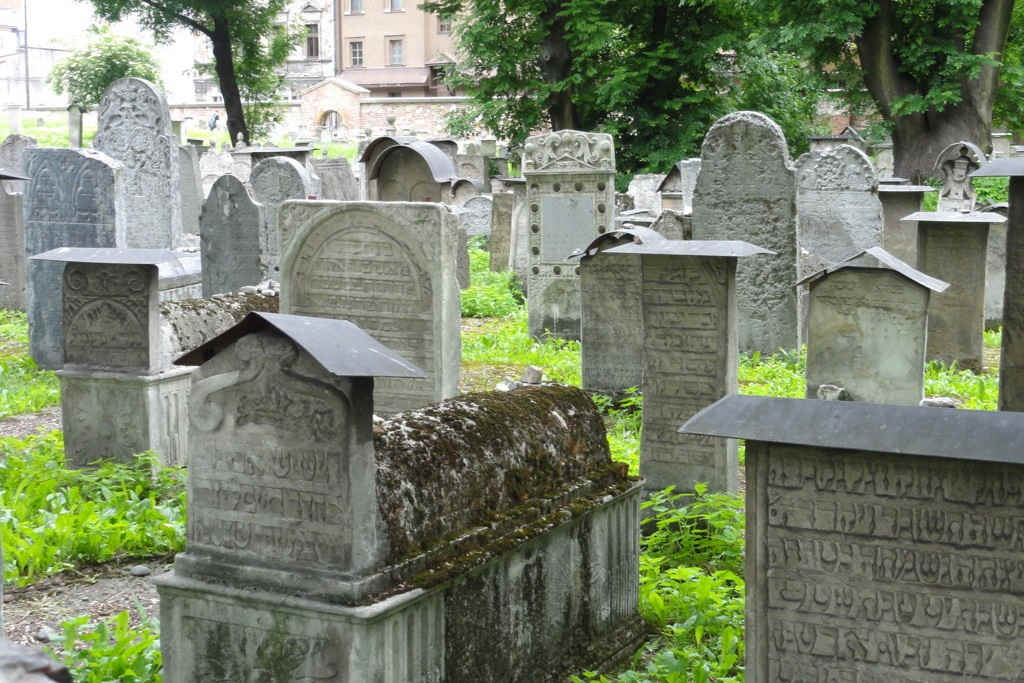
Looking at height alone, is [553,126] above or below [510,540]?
above

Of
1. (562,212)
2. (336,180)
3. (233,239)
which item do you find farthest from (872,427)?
(336,180)

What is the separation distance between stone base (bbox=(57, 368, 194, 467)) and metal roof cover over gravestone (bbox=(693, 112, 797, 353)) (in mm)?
5621

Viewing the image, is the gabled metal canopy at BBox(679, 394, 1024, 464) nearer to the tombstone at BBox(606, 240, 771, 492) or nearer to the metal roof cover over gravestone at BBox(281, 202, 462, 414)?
the tombstone at BBox(606, 240, 771, 492)

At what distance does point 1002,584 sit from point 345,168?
77.1ft

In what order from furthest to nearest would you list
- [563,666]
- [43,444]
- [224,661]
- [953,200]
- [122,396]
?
1. [953,200]
2. [43,444]
3. [122,396]
4. [563,666]
5. [224,661]

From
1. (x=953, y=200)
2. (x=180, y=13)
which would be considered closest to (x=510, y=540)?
(x=953, y=200)

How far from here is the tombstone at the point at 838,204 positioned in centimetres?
1384

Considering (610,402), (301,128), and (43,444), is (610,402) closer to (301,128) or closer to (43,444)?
(43,444)

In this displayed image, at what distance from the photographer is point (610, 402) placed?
32.9 feet

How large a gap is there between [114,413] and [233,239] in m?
4.97

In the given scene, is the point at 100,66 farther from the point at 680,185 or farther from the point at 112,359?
the point at 112,359

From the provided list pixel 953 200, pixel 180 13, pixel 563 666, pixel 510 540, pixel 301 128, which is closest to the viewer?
pixel 510 540

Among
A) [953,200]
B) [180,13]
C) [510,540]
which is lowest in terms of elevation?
[510,540]

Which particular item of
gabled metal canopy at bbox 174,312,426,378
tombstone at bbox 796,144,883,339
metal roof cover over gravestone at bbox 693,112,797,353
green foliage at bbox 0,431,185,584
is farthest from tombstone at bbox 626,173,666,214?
gabled metal canopy at bbox 174,312,426,378
